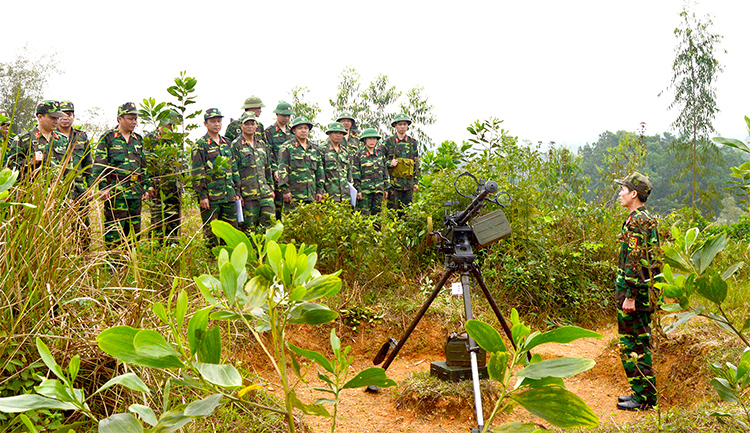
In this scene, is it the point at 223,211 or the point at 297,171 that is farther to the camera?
the point at 297,171

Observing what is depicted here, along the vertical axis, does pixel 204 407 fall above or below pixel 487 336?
below

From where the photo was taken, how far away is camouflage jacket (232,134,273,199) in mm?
6777

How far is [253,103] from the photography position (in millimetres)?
7902

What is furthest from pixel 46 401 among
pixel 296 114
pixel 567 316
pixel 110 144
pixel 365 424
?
pixel 296 114

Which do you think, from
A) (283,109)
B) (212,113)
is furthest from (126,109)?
(283,109)

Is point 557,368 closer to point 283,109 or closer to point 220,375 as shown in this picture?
point 220,375

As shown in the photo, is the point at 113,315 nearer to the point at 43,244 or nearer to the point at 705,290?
the point at 43,244

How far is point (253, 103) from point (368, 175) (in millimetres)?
2168

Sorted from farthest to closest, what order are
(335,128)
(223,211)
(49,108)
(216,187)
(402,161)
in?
(402,161) < (335,128) < (223,211) < (216,187) < (49,108)

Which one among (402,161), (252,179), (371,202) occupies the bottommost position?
(371,202)

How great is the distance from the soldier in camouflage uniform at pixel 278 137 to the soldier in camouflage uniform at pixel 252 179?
499 mm

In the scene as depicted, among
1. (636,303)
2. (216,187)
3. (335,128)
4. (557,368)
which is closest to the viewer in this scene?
(557,368)

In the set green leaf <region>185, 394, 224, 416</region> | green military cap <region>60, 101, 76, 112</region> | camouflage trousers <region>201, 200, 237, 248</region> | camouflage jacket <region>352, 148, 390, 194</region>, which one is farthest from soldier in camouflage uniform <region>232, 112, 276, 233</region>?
green leaf <region>185, 394, 224, 416</region>

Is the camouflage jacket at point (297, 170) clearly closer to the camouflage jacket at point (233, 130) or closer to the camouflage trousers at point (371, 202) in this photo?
the camouflage jacket at point (233, 130)
